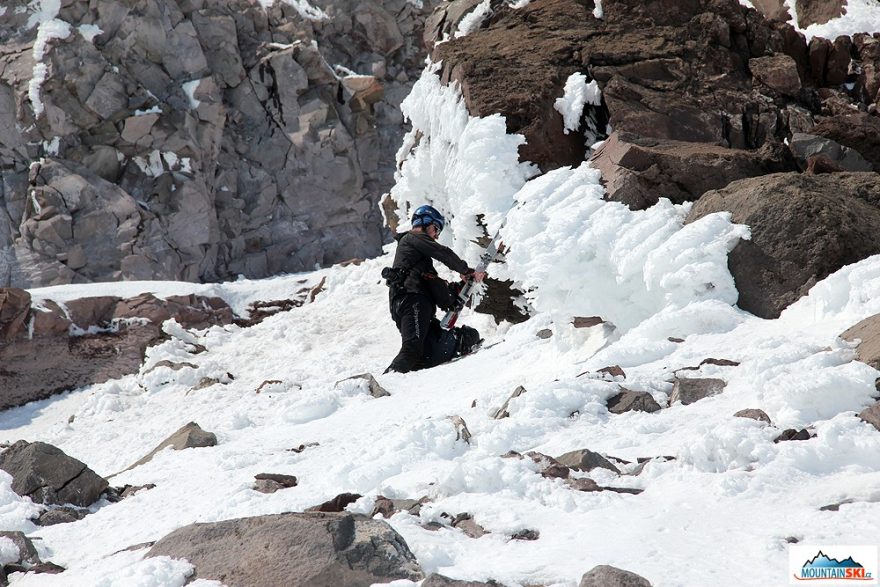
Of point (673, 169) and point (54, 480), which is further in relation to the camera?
point (673, 169)

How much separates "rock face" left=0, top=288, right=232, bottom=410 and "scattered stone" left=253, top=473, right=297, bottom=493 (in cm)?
849

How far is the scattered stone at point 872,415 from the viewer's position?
318 centimetres

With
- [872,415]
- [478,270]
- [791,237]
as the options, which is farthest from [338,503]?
[478,270]

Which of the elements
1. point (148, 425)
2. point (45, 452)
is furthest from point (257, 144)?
point (45, 452)

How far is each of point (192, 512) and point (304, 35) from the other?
33225 millimetres

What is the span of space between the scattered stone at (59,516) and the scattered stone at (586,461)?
261cm

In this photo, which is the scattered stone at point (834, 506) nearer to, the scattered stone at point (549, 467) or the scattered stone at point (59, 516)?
the scattered stone at point (549, 467)

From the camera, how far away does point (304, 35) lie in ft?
112

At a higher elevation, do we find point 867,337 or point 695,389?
point 867,337

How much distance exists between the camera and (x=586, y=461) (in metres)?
3.38

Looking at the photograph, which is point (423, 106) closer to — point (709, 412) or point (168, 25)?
point (709, 412)

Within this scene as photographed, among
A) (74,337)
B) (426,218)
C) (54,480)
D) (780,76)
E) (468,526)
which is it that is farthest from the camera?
(74,337)

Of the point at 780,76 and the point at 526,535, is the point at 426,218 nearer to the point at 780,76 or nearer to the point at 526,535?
the point at 780,76

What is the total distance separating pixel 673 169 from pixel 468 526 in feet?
13.9
